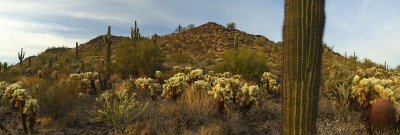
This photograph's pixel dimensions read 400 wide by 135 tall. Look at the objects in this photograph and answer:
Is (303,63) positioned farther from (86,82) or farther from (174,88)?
(86,82)

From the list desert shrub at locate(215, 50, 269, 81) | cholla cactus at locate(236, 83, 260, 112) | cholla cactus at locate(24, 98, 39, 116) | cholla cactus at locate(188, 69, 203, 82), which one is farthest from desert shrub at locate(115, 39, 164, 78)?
cholla cactus at locate(24, 98, 39, 116)

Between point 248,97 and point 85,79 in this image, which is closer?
point 248,97

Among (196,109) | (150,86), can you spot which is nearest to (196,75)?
(150,86)

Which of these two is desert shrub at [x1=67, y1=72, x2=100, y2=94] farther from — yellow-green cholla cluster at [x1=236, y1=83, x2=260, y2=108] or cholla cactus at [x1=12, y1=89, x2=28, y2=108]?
yellow-green cholla cluster at [x1=236, y1=83, x2=260, y2=108]

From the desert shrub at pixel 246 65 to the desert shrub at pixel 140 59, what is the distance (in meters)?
3.37

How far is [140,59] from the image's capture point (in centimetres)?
2112

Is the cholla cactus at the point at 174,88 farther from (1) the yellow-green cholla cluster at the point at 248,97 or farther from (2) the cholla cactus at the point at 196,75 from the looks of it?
(2) the cholla cactus at the point at 196,75

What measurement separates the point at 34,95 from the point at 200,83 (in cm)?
411

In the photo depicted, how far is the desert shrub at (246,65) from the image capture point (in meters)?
18.2

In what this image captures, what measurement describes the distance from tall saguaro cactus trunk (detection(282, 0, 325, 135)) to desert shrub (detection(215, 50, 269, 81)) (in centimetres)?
1210

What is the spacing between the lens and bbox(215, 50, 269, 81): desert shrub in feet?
59.6

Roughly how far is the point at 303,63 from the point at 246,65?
1270 cm

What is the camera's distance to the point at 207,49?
3916 centimetres

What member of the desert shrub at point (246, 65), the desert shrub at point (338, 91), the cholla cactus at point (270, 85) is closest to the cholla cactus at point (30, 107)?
the desert shrub at point (338, 91)
